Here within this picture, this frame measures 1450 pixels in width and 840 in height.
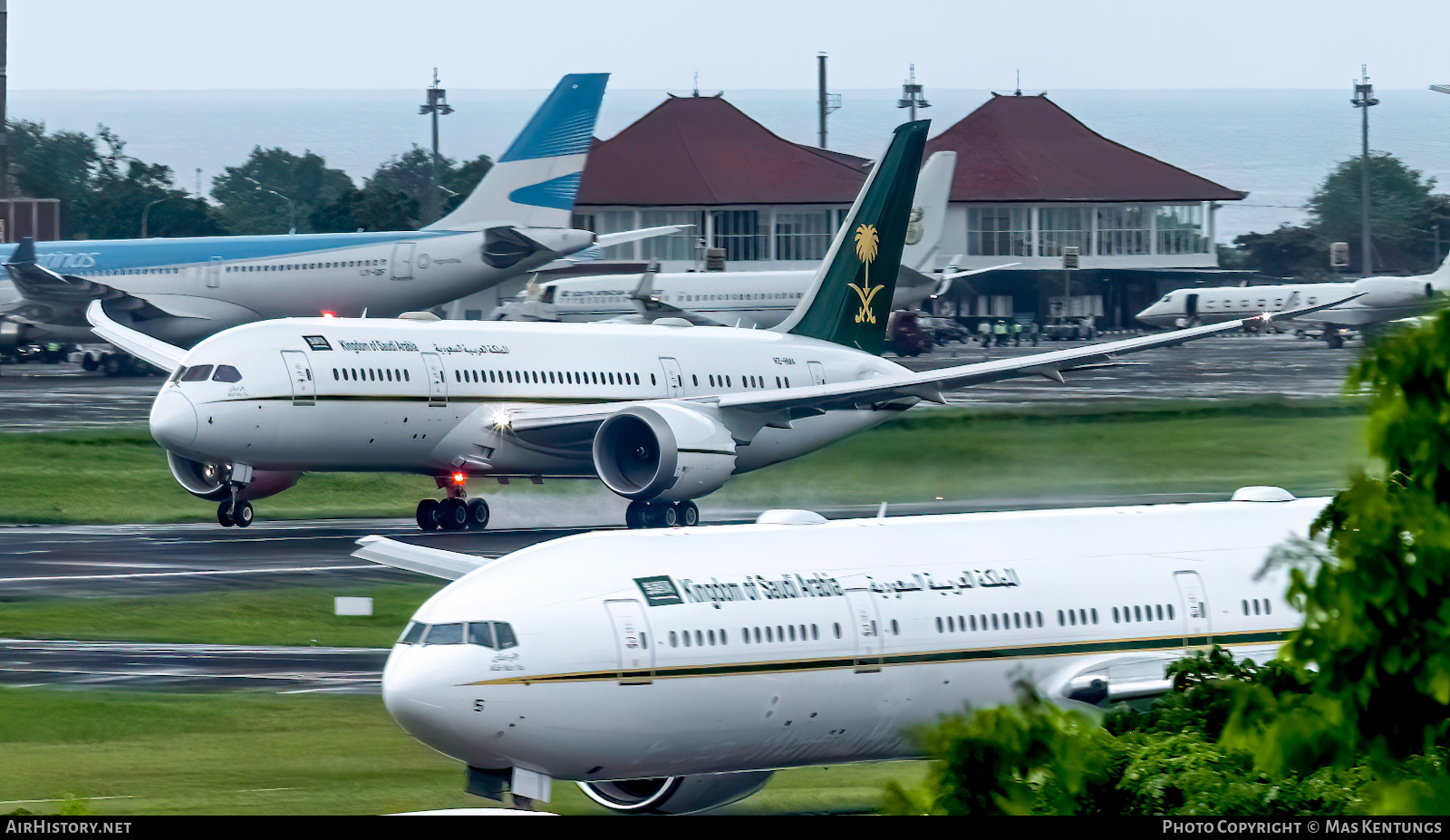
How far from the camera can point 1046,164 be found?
158125mm

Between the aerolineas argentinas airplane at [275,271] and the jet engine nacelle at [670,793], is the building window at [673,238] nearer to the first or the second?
the aerolineas argentinas airplane at [275,271]

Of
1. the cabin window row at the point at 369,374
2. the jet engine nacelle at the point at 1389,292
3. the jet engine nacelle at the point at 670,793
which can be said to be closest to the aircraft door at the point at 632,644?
the jet engine nacelle at the point at 670,793

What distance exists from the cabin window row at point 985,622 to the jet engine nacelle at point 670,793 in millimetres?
2358

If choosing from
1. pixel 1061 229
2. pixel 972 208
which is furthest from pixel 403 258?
pixel 1061 229

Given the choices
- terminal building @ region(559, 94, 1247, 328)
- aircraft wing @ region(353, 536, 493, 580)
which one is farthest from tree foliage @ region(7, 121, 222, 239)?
aircraft wing @ region(353, 536, 493, 580)

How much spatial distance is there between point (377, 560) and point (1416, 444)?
17067 mm

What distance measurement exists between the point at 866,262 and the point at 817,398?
670 centimetres

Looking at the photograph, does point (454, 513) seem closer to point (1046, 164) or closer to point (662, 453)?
point (662, 453)

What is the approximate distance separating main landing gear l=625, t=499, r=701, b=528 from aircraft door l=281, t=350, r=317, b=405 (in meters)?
7.31

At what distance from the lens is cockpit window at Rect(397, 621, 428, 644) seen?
748 inches

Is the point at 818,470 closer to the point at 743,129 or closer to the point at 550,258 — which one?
the point at 550,258

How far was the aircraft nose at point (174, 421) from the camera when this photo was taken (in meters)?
41.9

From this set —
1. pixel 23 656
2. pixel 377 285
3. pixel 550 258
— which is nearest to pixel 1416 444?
pixel 23 656

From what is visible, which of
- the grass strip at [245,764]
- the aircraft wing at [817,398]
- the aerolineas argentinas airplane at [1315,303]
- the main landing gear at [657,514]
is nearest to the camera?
the grass strip at [245,764]
